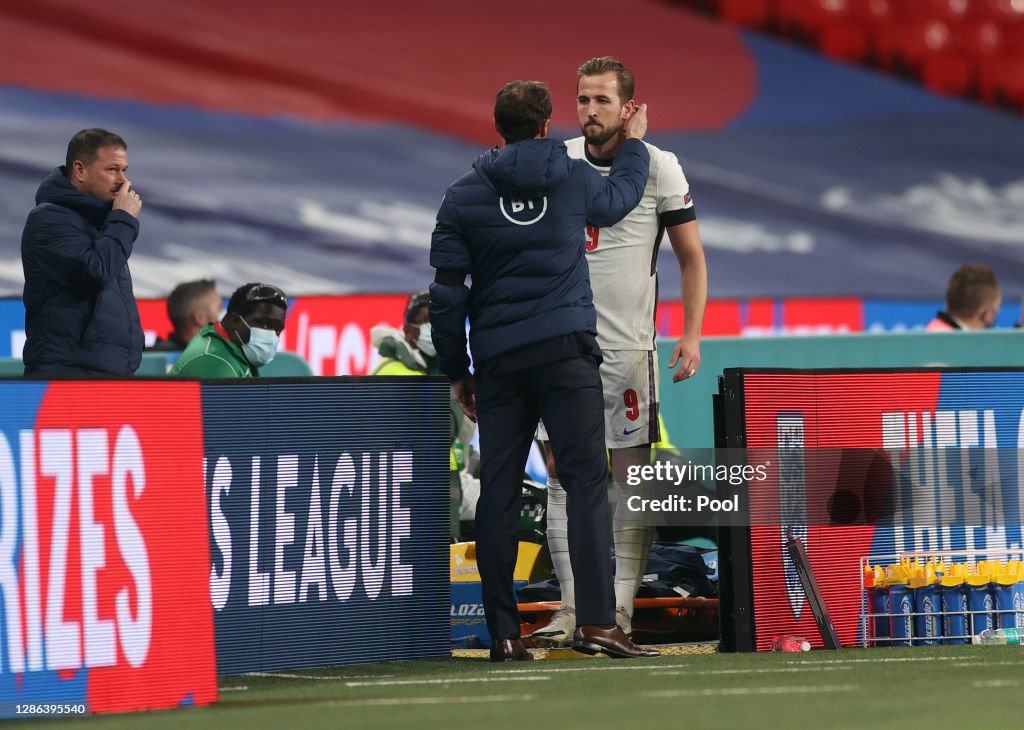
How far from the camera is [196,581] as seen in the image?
5293mm

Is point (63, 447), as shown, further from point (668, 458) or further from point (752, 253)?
point (752, 253)

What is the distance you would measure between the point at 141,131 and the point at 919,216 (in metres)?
9.73

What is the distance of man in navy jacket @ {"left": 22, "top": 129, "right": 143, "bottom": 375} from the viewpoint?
19.9 ft

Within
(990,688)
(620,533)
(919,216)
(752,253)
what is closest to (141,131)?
(752,253)

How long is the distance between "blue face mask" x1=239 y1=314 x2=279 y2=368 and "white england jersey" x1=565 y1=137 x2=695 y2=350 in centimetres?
177

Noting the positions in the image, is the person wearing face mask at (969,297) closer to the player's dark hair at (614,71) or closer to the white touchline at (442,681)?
the player's dark hair at (614,71)

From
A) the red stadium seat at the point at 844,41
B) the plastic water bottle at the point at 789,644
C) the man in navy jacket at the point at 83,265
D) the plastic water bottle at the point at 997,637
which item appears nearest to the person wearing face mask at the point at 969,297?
the plastic water bottle at the point at 997,637

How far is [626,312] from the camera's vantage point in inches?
255

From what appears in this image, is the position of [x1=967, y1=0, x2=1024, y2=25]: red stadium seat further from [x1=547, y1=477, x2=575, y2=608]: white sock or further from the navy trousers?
the navy trousers

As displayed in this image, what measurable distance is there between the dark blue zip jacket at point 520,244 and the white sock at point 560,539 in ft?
2.27

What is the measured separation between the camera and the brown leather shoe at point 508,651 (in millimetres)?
6129

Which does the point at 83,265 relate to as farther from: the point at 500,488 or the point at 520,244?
the point at 500,488

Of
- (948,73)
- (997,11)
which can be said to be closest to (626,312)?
(948,73)

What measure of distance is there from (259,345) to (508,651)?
2166mm
